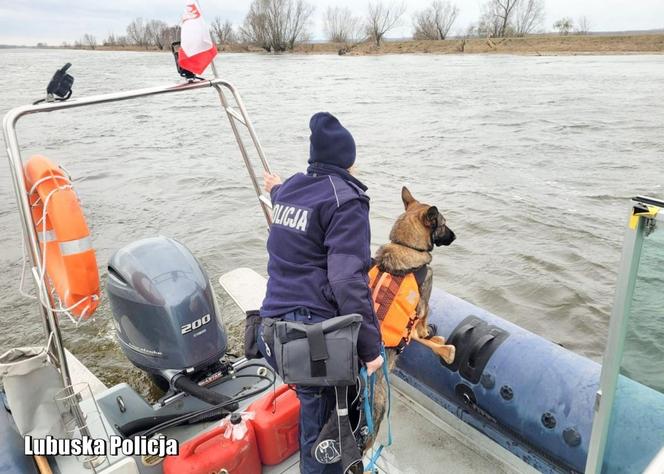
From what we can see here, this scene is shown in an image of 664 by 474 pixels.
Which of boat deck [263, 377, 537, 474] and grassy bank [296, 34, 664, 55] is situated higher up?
grassy bank [296, 34, 664, 55]

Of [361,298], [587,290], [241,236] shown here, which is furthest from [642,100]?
[361,298]

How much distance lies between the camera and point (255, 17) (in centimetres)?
6012

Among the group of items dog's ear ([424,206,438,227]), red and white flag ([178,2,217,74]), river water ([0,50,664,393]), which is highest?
red and white flag ([178,2,217,74])

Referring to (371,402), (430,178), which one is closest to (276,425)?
(371,402)

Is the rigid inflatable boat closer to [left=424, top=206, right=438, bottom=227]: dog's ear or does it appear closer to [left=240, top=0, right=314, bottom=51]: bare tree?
[left=424, top=206, right=438, bottom=227]: dog's ear

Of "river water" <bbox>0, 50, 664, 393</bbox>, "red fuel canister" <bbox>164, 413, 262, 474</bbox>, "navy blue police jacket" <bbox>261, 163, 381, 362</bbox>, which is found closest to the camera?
"navy blue police jacket" <bbox>261, 163, 381, 362</bbox>

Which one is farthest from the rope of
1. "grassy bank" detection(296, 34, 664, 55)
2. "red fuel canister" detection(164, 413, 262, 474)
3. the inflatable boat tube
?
"grassy bank" detection(296, 34, 664, 55)

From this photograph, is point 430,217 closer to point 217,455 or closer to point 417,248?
point 417,248

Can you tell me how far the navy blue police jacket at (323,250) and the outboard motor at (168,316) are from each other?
2.23 feet

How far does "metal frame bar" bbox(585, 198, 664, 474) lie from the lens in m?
1.59

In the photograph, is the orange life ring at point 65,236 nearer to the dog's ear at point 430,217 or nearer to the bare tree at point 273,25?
the dog's ear at point 430,217

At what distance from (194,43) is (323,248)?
4.02 feet

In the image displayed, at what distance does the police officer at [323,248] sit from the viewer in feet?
6.31

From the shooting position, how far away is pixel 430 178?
10352 millimetres
